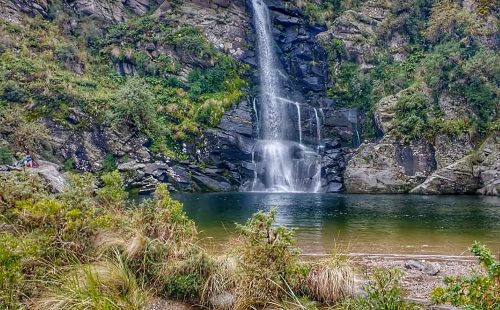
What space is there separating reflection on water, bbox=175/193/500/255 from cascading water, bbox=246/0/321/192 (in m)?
15.5

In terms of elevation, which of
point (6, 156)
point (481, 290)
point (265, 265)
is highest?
point (6, 156)

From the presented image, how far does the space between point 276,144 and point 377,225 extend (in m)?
26.8

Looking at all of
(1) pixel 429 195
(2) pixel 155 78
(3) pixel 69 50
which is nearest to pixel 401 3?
(1) pixel 429 195

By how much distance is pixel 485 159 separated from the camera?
3584cm

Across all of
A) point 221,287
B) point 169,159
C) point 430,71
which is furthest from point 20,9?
point 221,287

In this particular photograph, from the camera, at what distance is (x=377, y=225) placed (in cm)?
1762

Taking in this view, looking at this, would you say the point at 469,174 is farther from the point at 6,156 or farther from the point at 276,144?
the point at 6,156

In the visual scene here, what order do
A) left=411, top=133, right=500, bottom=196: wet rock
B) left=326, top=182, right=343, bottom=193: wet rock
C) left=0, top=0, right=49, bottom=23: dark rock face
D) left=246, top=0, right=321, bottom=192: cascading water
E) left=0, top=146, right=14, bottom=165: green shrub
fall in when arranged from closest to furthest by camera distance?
left=0, top=146, right=14, bottom=165: green shrub → left=411, top=133, right=500, bottom=196: wet rock → left=326, top=182, right=343, bottom=193: wet rock → left=0, top=0, right=49, bottom=23: dark rock face → left=246, top=0, right=321, bottom=192: cascading water

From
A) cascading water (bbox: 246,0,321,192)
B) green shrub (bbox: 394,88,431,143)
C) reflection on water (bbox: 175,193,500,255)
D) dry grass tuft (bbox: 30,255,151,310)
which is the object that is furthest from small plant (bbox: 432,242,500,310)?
green shrub (bbox: 394,88,431,143)

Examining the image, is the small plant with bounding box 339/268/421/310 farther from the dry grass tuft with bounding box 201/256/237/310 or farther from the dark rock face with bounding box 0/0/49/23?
the dark rock face with bounding box 0/0/49/23

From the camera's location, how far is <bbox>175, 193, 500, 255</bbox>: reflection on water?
43.7 feet

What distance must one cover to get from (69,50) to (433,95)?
38894 millimetres

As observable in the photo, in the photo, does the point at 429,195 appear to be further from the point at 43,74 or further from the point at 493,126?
the point at 43,74

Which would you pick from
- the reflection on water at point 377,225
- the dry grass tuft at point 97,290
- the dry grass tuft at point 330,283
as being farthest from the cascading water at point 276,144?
the dry grass tuft at point 97,290
